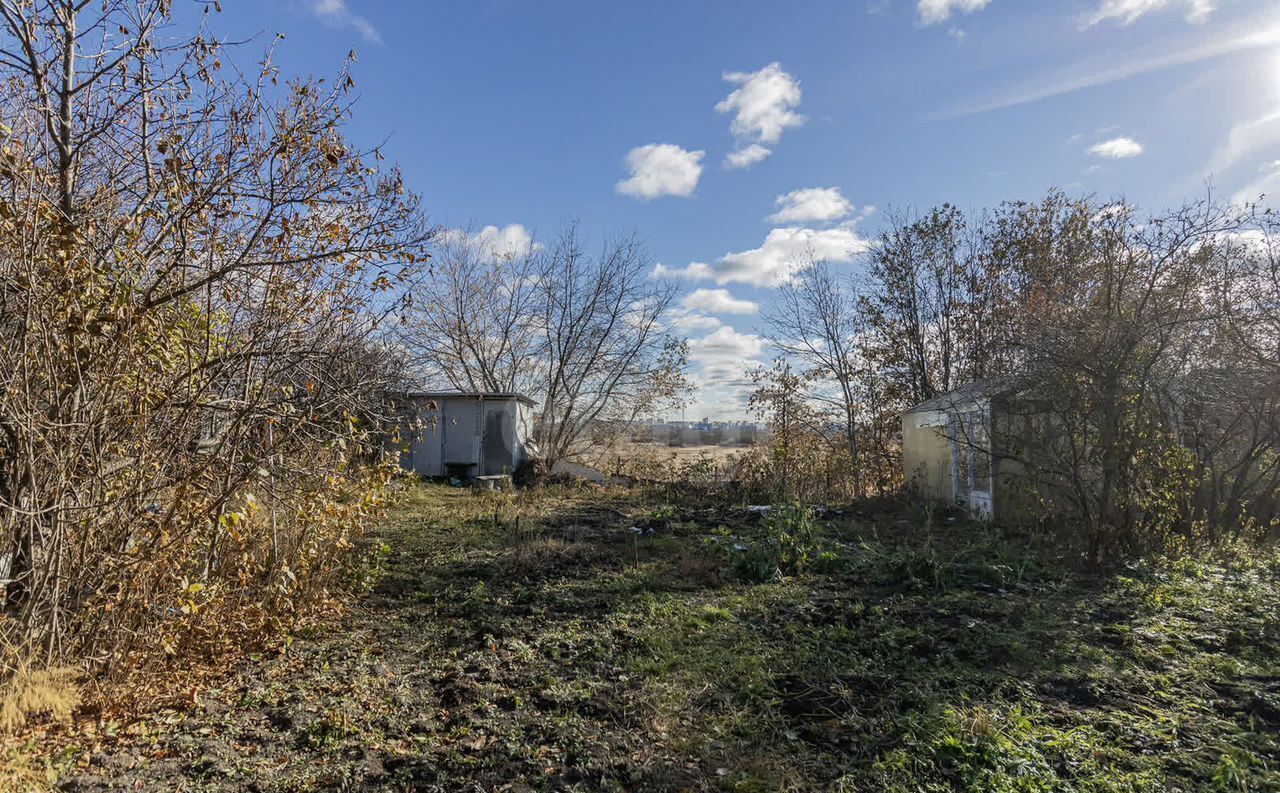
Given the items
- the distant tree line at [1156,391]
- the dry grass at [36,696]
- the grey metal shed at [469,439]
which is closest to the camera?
the dry grass at [36,696]

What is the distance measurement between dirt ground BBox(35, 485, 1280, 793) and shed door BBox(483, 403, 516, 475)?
9866 millimetres

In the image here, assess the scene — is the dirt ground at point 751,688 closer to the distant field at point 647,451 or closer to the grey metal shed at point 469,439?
the grey metal shed at point 469,439

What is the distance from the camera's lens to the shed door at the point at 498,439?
15.5 meters

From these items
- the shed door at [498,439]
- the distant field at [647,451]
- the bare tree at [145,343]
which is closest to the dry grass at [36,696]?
the bare tree at [145,343]

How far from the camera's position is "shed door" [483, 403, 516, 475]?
1553cm

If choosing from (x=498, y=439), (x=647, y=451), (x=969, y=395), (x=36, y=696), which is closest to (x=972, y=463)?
(x=969, y=395)

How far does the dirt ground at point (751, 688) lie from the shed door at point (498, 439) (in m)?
9.87

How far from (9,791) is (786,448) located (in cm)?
1181

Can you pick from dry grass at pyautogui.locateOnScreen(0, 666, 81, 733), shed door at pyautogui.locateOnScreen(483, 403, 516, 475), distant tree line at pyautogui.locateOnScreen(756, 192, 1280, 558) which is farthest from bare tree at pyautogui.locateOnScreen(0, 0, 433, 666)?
shed door at pyautogui.locateOnScreen(483, 403, 516, 475)

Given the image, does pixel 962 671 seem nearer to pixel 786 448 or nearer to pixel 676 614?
pixel 676 614

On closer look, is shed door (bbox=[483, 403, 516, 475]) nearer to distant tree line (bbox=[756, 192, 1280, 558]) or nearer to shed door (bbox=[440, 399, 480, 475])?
shed door (bbox=[440, 399, 480, 475])

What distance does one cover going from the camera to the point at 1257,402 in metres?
6.36

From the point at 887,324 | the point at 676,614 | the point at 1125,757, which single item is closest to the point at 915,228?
the point at 887,324

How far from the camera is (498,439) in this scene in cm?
1559
